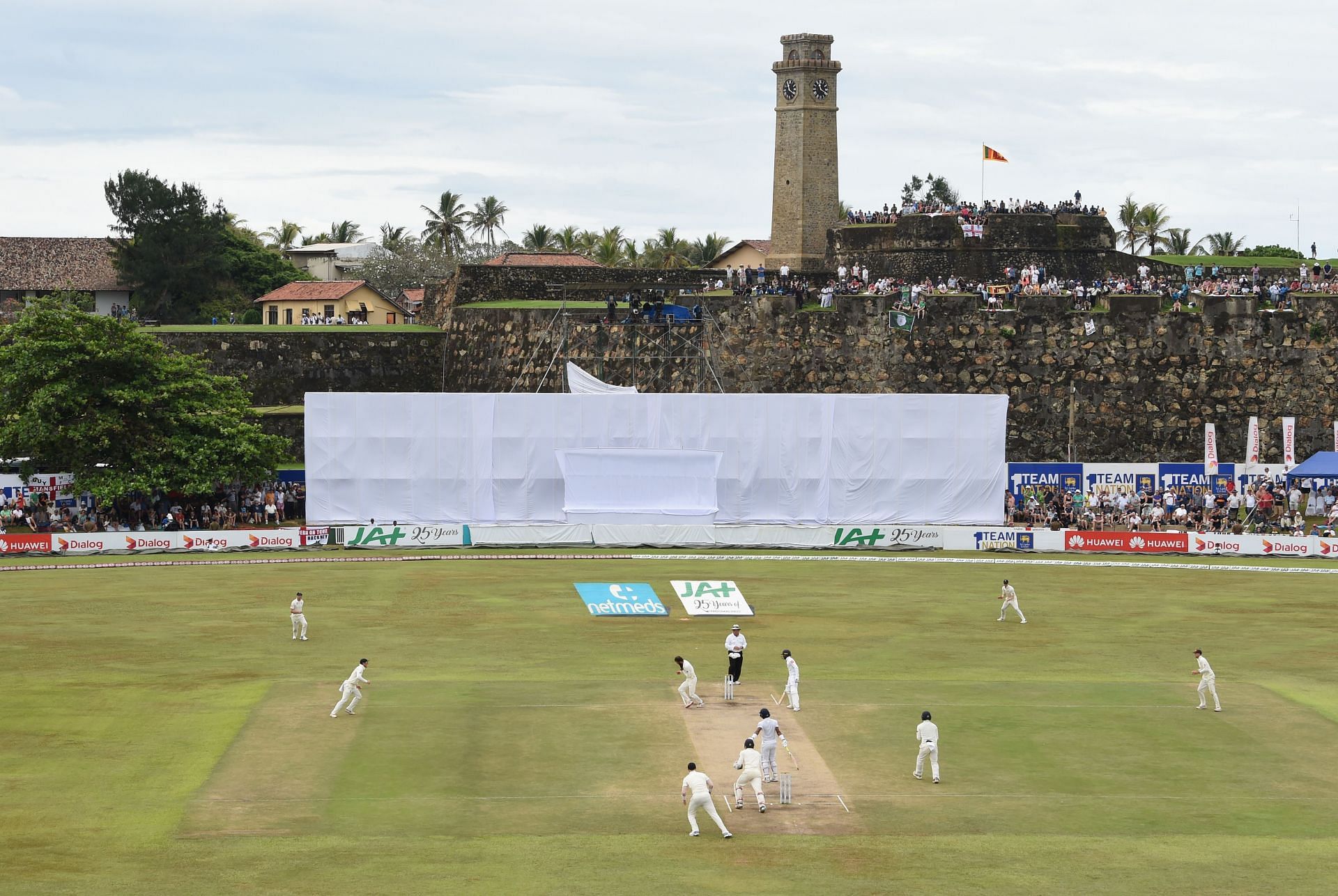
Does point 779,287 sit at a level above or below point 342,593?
above

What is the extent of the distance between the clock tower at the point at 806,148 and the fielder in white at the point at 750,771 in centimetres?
5656

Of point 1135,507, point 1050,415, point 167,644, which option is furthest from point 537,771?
point 1050,415

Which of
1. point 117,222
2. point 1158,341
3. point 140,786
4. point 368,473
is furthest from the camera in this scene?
point 117,222

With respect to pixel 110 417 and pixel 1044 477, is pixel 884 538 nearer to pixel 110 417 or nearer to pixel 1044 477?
pixel 1044 477

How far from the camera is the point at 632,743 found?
28.9 metres

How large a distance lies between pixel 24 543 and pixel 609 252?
74656 millimetres

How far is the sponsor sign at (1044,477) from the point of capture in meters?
62.4

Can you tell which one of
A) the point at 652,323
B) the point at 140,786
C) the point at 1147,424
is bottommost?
the point at 140,786

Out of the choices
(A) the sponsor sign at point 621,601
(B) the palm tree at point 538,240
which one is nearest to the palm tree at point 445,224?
(B) the palm tree at point 538,240

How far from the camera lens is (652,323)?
6681 centimetres

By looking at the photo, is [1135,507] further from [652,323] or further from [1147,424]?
[652,323]

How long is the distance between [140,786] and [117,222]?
3071 inches

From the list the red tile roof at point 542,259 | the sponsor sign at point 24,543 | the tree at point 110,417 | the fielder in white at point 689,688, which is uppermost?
the red tile roof at point 542,259

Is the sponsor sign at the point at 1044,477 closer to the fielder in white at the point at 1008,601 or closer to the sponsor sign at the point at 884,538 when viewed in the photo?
the sponsor sign at the point at 884,538
